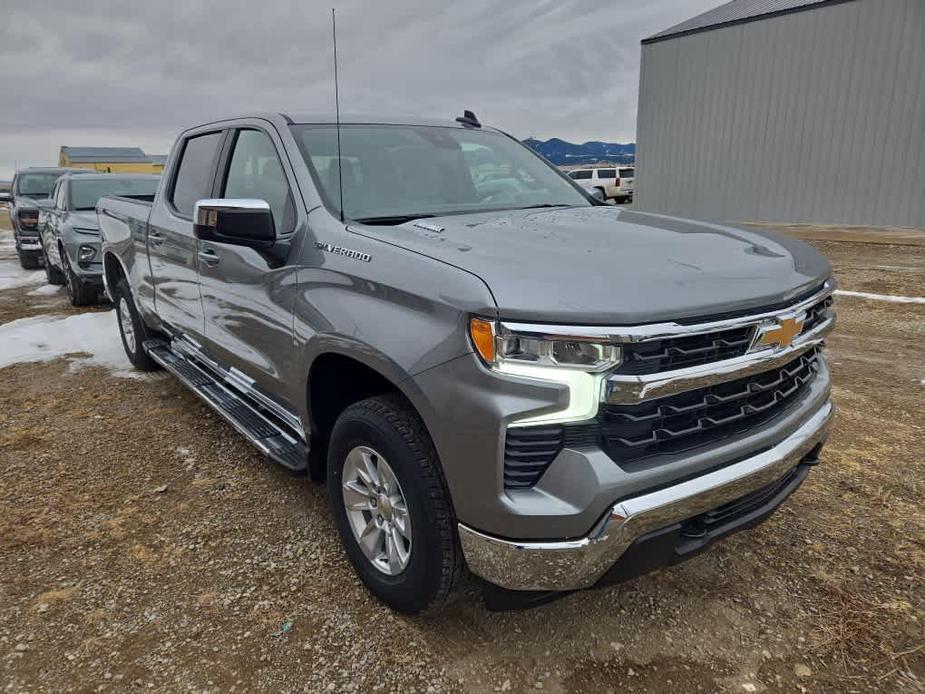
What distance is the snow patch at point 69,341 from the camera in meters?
6.11

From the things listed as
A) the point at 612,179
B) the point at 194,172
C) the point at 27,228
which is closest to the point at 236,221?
the point at 194,172

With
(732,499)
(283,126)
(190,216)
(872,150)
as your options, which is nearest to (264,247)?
(283,126)

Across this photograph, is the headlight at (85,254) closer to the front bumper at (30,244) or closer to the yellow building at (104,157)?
the front bumper at (30,244)

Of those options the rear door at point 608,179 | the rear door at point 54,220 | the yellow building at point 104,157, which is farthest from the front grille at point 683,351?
the yellow building at point 104,157

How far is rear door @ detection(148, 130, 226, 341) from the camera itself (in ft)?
12.9

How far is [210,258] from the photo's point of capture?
11.7 feet

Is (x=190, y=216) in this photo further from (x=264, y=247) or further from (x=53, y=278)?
(x=53, y=278)

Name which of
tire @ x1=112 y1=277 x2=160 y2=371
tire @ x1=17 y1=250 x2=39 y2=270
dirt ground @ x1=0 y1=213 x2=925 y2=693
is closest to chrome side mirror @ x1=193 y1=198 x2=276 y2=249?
dirt ground @ x1=0 y1=213 x2=925 y2=693

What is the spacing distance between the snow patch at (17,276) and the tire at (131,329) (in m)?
5.99

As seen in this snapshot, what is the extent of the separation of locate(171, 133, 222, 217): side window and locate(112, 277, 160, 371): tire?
1356 mm

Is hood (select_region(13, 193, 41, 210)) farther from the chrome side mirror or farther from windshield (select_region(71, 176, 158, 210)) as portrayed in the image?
the chrome side mirror

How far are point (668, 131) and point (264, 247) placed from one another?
18551mm

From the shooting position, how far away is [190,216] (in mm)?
4078

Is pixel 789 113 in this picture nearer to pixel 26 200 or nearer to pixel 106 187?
pixel 106 187
